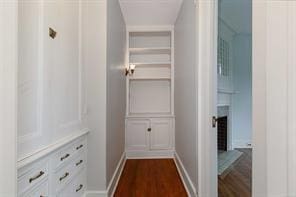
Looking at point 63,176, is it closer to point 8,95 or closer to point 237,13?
point 8,95

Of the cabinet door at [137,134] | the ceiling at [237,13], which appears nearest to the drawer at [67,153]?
the cabinet door at [137,134]

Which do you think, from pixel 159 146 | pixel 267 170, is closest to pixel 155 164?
pixel 159 146

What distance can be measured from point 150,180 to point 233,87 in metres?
3.36

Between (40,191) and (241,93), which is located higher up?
(241,93)

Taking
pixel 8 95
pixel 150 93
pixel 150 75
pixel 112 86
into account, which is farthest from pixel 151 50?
pixel 8 95

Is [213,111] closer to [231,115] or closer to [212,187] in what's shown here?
[212,187]

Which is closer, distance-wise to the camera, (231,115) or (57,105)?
(57,105)

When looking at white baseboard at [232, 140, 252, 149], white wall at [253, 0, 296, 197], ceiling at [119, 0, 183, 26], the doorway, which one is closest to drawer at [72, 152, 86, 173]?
white wall at [253, 0, 296, 197]

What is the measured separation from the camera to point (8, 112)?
35.4 inches

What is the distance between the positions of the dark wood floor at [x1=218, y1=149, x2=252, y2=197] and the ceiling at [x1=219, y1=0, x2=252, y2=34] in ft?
9.37

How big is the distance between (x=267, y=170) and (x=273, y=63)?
1.17 ft

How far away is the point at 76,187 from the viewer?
7.09ft

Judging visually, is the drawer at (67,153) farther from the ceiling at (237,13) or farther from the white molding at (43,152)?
the ceiling at (237,13)

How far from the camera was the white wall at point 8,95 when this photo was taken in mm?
869
